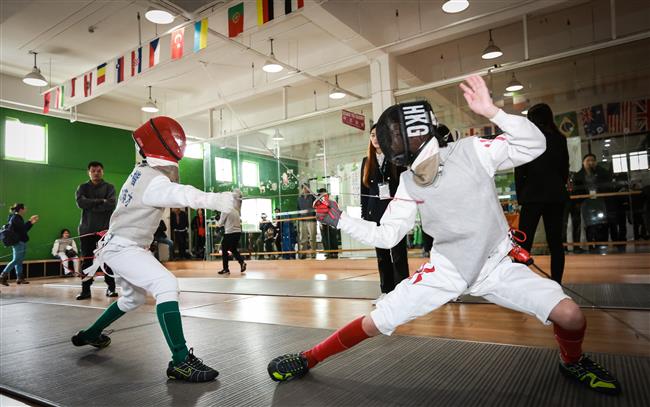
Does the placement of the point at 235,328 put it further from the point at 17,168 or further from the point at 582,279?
the point at 17,168

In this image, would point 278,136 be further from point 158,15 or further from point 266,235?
point 158,15

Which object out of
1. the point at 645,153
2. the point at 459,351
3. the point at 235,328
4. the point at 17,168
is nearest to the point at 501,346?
the point at 459,351

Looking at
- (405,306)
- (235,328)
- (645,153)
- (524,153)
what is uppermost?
(645,153)

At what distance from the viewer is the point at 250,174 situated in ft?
29.8

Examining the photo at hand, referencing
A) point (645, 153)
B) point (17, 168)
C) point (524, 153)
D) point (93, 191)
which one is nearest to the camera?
point (524, 153)

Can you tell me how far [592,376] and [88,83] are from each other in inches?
312

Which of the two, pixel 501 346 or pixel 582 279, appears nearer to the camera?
pixel 501 346

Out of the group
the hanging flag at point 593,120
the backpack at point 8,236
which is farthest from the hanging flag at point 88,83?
the hanging flag at point 593,120

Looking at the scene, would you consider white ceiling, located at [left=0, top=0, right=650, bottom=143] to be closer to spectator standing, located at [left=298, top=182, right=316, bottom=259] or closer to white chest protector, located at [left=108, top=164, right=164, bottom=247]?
spectator standing, located at [left=298, top=182, right=316, bottom=259]

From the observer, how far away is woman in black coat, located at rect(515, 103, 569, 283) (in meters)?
2.76

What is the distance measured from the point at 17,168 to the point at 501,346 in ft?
33.1

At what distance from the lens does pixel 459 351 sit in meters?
1.86

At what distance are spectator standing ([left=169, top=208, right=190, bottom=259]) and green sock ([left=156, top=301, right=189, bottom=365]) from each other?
353 inches

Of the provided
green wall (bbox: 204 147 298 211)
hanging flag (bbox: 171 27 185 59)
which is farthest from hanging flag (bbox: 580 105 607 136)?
hanging flag (bbox: 171 27 185 59)
